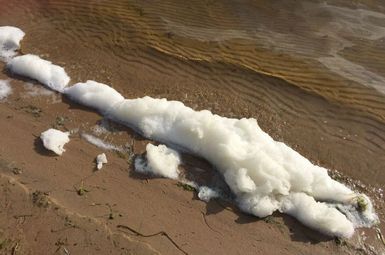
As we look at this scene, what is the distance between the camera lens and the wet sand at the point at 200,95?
543 cm

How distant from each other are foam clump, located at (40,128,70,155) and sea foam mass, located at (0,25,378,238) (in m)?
0.73

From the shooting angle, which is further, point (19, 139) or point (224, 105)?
point (224, 105)

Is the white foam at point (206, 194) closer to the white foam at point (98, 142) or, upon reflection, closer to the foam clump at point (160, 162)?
the foam clump at point (160, 162)

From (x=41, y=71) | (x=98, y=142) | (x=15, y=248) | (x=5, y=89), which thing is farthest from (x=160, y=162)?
(x=5, y=89)

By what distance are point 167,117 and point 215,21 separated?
3.22 metres

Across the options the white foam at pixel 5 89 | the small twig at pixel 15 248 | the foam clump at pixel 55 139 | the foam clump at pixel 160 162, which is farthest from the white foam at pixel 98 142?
the small twig at pixel 15 248

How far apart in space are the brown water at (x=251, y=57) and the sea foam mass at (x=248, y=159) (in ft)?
1.54

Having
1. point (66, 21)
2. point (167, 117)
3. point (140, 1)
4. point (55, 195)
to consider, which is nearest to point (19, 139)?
point (55, 195)

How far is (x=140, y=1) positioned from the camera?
30.8 feet

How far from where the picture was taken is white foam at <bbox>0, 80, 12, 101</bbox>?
23.0 feet

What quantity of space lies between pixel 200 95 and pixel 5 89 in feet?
10.1

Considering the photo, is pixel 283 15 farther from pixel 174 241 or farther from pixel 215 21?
pixel 174 241

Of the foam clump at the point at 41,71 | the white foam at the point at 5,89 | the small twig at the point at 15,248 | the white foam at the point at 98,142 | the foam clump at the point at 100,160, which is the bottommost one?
the small twig at the point at 15,248

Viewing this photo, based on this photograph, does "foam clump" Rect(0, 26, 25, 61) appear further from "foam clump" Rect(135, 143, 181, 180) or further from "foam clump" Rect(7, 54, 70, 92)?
"foam clump" Rect(135, 143, 181, 180)
